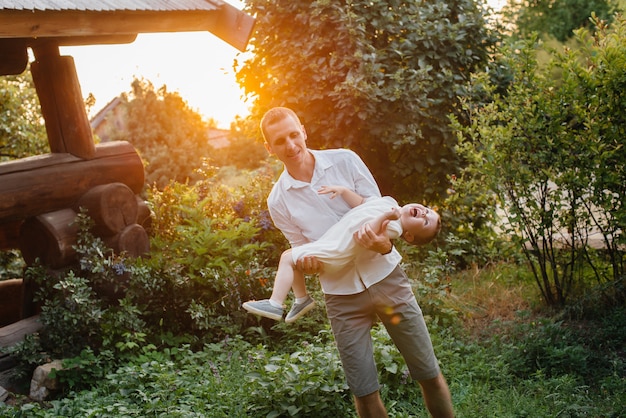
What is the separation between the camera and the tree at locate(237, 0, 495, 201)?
6898mm

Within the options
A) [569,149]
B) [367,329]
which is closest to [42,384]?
[367,329]

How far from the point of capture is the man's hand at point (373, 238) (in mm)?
2865

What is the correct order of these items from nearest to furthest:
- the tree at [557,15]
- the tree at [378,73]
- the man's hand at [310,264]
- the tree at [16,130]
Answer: the man's hand at [310,264] < the tree at [378,73] < the tree at [16,130] < the tree at [557,15]

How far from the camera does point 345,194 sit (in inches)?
122

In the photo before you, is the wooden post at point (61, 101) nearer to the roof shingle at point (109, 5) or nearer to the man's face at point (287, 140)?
the roof shingle at point (109, 5)

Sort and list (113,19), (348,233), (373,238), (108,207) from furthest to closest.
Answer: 1. (108,207)
2. (113,19)
3. (348,233)
4. (373,238)

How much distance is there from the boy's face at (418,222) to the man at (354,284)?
17cm

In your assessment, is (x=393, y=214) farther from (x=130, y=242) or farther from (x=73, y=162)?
(x=73, y=162)

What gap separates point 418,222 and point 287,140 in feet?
2.57

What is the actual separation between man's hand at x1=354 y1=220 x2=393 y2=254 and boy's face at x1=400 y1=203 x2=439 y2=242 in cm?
18

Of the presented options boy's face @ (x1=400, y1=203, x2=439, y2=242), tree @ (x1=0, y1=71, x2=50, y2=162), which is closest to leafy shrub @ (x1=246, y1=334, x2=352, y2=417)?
boy's face @ (x1=400, y1=203, x2=439, y2=242)

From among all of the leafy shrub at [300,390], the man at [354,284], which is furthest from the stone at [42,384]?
the man at [354,284]

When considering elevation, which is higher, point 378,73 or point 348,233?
point 378,73

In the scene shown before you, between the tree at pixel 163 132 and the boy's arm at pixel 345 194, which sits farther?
the tree at pixel 163 132
